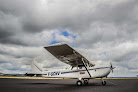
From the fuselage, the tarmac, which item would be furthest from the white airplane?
the tarmac

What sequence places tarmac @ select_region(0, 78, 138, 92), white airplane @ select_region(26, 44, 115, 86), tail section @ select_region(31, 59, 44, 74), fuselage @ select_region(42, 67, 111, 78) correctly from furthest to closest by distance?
tail section @ select_region(31, 59, 44, 74), fuselage @ select_region(42, 67, 111, 78), white airplane @ select_region(26, 44, 115, 86), tarmac @ select_region(0, 78, 138, 92)

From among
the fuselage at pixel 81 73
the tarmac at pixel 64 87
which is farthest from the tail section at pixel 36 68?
the tarmac at pixel 64 87

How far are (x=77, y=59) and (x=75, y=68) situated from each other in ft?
5.74

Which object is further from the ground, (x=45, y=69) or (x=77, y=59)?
(x=77, y=59)

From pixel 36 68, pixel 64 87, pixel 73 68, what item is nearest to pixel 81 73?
pixel 73 68

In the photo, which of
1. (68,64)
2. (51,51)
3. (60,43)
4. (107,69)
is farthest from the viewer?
(68,64)

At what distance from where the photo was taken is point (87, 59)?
42.3ft

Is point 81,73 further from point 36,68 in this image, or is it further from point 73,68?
point 36,68

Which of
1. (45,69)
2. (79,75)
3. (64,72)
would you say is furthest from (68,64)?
(45,69)

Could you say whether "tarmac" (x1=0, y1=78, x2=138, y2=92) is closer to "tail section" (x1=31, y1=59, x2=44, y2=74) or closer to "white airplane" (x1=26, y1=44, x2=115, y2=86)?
"white airplane" (x1=26, y1=44, x2=115, y2=86)

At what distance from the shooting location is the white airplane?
10939mm

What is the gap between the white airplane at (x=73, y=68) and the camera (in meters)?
10.9

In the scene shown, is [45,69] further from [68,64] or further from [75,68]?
[75,68]

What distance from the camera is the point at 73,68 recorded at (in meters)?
14.6
